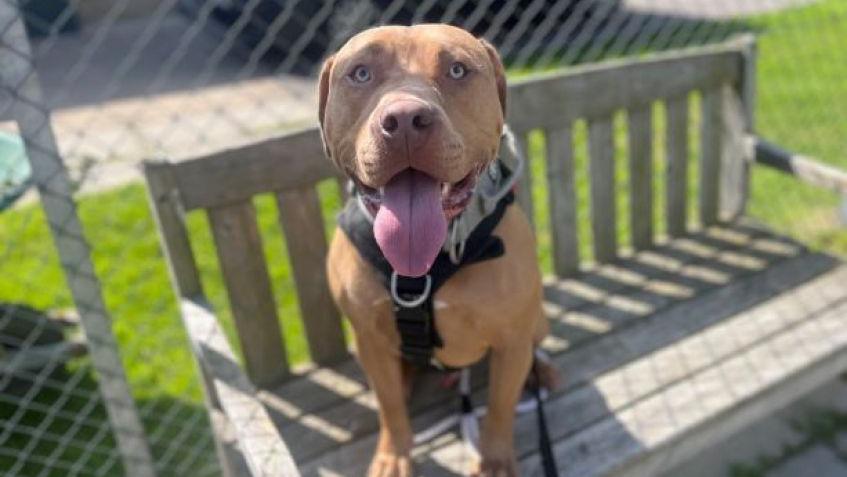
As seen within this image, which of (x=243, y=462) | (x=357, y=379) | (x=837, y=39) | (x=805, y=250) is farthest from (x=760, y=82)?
(x=243, y=462)

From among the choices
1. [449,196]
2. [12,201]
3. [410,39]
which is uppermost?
[410,39]

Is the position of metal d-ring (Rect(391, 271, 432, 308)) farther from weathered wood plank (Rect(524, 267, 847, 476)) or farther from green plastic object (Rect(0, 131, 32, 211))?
green plastic object (Rect(0, 131, 32, 211))

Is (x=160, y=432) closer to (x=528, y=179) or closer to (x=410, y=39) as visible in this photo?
(x=528, y=179)

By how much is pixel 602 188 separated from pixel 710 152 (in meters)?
0.55

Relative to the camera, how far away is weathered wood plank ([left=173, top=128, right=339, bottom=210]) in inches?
94.1

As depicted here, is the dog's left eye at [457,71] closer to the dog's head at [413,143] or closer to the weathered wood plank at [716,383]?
the dog's head at [413,143]

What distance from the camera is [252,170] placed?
2.46 meters

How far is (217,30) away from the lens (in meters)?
8.09

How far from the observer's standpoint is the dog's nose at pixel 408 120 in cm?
145

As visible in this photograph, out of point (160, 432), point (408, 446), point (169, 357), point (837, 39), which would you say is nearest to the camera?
point (408, 446)

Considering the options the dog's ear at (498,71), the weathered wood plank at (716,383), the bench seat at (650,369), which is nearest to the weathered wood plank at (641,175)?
the bench seat at (650,369)

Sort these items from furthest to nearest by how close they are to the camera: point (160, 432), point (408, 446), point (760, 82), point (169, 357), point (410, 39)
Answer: point (760, 82) → point (169, 357) → point (160, 432) → point (408, 446) → point (410, 39)

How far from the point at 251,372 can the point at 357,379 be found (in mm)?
353

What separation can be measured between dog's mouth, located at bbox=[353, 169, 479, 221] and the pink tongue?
0.08 ft
